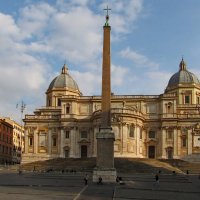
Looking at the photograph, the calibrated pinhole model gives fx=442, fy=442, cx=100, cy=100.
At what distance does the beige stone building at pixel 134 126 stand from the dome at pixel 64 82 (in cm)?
579

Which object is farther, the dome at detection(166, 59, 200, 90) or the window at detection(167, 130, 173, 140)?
the dome at detection(166, 59, 200, 90)

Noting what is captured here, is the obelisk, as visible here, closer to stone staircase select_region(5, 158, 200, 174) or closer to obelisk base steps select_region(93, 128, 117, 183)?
obelisk base steps select_region(93, 128, 117, 183)

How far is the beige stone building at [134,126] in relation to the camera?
7688cm

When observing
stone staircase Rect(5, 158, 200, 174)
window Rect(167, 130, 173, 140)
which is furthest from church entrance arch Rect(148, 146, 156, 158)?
stone staircase Rect(5, 158, 200, 174)

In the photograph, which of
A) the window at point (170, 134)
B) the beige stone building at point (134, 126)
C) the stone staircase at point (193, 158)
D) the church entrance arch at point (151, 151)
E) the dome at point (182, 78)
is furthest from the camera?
the dome at point (182, 78)

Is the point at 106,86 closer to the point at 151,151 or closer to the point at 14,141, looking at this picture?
the point at 151,151

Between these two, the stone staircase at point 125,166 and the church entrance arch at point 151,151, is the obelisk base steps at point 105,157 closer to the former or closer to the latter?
the stone staircase at point 125,166

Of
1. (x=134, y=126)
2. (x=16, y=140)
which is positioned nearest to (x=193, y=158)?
(x=134, y=126)

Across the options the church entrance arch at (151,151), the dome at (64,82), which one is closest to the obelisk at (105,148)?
the church entrance arch at (151,151)

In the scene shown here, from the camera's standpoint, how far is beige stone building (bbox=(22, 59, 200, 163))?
7688 centimetres

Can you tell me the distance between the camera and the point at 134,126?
7394 cm

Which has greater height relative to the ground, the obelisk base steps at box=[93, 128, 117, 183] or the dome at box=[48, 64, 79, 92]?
the dome at box=[48, 64, 79, 92]

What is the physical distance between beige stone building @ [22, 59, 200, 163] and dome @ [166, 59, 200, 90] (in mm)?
967

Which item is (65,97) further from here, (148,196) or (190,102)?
(148,196)
